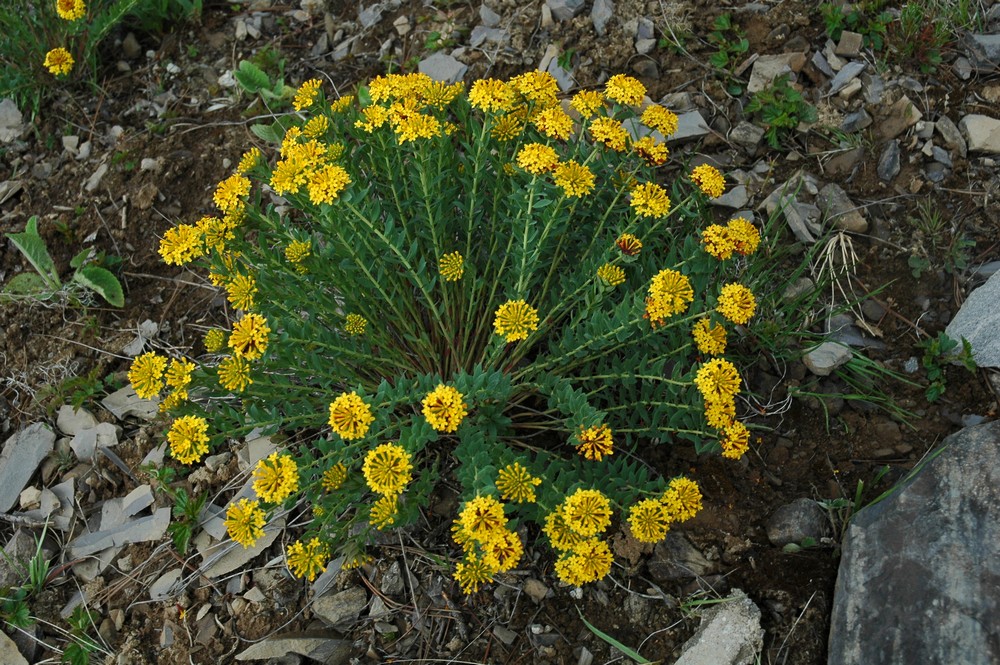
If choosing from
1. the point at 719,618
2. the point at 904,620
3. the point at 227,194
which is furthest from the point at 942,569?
the point at 227,194

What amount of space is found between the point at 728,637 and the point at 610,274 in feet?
4.14

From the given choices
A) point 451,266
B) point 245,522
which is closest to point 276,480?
point 245,522

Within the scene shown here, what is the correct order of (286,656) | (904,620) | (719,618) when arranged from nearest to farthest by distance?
(904,620)
(719,618)
(286,656)

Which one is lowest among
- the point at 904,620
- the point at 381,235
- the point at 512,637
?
the point at 512,637

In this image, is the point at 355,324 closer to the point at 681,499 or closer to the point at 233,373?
the point at 233,373

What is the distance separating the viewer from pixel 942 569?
2420 mm

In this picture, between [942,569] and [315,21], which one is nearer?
[942,569]

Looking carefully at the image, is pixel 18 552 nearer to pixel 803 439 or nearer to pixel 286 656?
pixel 286 656

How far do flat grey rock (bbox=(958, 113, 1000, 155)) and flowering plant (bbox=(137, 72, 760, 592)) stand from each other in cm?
133

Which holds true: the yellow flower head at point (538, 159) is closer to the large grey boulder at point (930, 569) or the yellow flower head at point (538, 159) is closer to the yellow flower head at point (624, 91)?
the yellow flower head at point (624, 91)

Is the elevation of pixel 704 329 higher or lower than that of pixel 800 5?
A: lower

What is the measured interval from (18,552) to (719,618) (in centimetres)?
286

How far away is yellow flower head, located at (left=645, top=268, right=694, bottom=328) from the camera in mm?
2537

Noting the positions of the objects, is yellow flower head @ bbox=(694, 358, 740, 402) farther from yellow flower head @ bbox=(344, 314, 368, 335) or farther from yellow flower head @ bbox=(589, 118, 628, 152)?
yellow flower head @ bbox=(344, 314, 368, 335)
